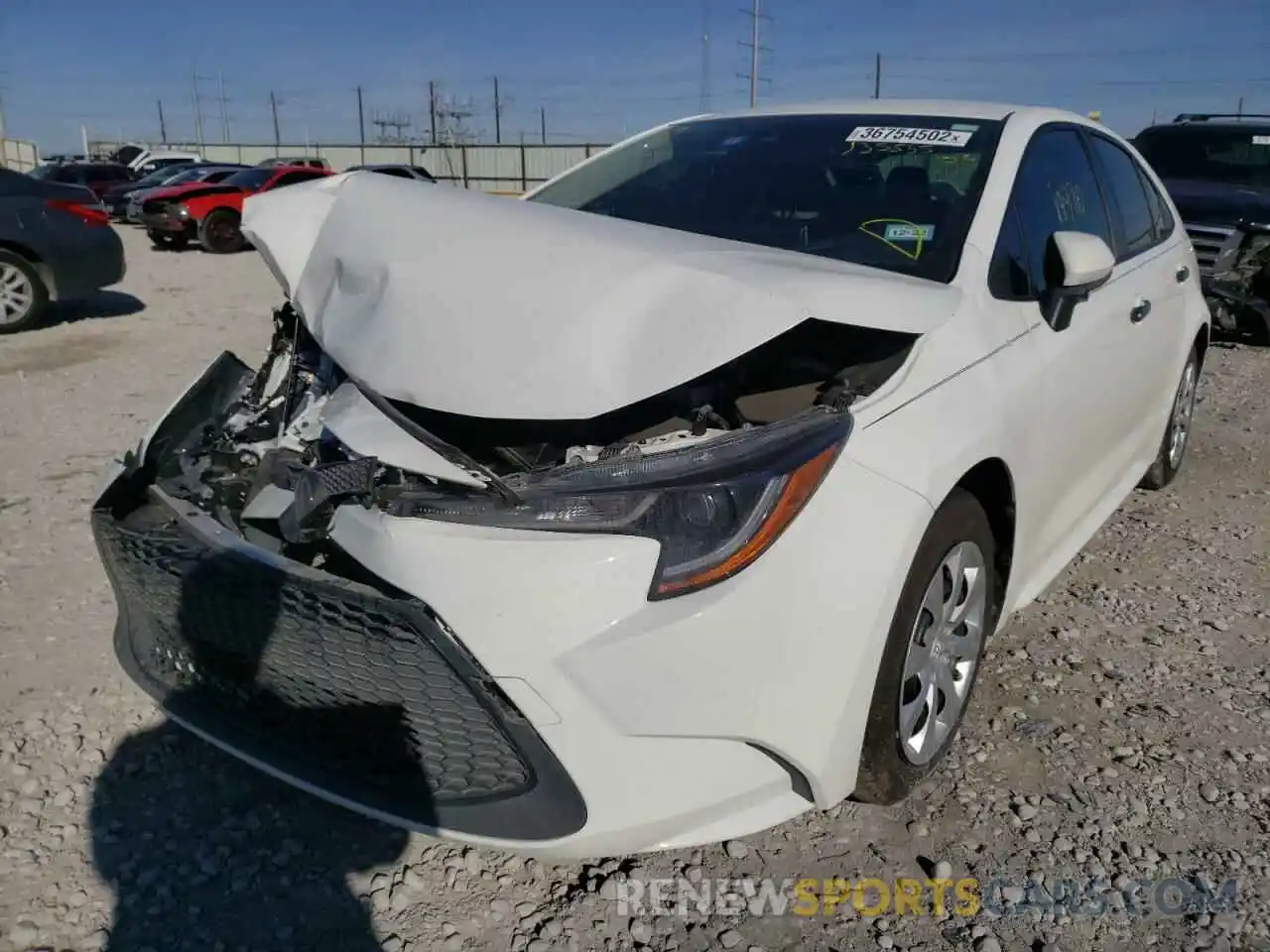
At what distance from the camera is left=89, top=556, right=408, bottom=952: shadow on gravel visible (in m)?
2.02

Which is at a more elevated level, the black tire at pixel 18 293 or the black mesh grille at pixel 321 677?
the black mesh grille at pixel 321 677

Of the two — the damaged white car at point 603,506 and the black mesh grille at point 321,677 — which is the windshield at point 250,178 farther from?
the black mesh grille at point 321,677

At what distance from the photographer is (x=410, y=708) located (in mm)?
1902

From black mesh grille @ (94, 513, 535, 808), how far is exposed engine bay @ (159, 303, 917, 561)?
140 mm

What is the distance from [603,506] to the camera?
187 cm

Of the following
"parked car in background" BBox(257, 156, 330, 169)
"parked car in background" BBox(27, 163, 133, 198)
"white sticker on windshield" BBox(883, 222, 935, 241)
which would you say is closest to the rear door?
"white sticker on windshield" BBox(883, 222, 935, 241)

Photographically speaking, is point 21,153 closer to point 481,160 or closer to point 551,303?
point 481,160

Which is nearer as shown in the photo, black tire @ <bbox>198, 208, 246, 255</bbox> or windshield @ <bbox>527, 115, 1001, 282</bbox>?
windshield @ <bbox>527, 115, 1001, 282</bbox>

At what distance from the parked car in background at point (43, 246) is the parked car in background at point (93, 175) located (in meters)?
16.6

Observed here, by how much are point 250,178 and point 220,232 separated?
5.52 ft

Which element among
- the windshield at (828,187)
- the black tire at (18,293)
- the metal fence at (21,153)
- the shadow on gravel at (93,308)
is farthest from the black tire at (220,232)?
the metal fence at (21,153)

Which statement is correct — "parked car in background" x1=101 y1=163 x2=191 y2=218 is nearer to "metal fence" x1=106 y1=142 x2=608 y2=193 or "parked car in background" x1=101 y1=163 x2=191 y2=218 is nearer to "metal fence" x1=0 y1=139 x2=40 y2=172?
"metal fence" x1=106 y1=142 x2=608 y2=193

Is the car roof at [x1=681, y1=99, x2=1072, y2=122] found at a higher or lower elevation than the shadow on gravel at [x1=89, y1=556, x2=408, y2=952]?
higher

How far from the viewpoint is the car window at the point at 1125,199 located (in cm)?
364
